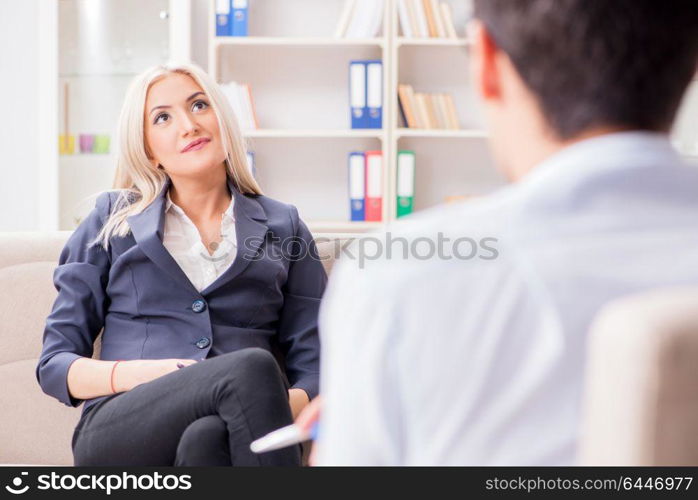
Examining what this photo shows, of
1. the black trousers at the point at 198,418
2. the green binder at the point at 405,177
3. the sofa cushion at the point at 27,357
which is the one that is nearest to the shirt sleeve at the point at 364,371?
the black trousers at the point at 198,418

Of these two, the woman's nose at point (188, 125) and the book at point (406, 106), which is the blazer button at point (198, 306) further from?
the book at point (406, 106)

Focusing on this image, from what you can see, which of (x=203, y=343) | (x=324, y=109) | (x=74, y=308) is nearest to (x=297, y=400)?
(x=203, y=343)

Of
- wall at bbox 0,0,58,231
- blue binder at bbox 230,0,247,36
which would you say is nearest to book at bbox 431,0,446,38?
blue binder at bbox 230,0,247,36

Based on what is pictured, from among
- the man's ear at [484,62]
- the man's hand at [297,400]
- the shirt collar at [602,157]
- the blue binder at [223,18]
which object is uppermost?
the blue binder at [223,18]

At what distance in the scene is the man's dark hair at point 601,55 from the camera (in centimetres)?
62

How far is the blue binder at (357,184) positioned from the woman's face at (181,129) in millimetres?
2195

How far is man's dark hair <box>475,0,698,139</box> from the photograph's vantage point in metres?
0.62

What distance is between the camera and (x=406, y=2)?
4.31m

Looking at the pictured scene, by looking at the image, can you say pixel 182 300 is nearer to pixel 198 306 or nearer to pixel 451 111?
pixel 198 306

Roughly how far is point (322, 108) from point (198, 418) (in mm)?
3132

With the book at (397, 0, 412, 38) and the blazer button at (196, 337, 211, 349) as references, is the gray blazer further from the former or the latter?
the book at (397, 0, 412, 38)

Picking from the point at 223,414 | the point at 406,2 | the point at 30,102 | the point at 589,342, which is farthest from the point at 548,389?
the point at 30,102

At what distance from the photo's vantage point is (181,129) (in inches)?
82.3

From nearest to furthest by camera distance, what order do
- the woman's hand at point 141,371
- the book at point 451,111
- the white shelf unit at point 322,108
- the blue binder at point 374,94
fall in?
the woman's hand at point 141,371, the blue binder at point 374,94, the book at point 451,111, the white shelf unit at point 322,108
